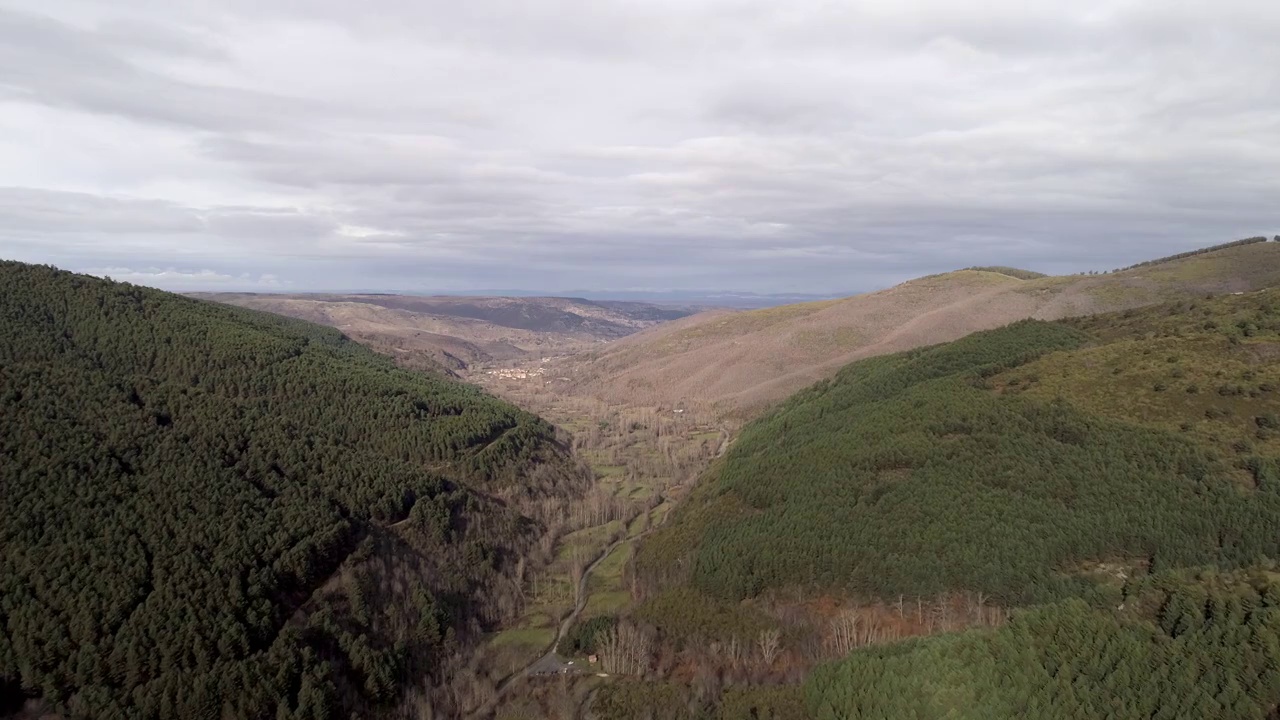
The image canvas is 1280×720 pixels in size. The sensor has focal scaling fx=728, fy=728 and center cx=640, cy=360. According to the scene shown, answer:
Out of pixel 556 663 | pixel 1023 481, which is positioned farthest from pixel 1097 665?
pixel 556 663

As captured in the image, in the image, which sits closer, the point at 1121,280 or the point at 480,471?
the point at 480,471

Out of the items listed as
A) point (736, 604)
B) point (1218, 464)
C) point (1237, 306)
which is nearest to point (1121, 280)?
point (1237, 306)

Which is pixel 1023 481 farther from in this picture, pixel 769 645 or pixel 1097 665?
pixel 1097 665

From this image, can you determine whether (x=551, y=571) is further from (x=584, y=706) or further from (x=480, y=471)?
(x=584, y=706)

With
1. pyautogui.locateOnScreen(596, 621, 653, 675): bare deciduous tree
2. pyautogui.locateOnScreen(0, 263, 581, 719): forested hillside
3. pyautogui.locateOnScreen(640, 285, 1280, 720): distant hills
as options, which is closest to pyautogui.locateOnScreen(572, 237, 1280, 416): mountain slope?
pyautogui.locateOnScreen(640, 285, 1280, 720): distant hills

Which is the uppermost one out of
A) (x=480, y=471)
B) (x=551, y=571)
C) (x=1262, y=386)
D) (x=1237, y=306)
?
(x=1237, y=306)

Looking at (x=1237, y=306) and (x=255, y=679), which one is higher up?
(x=1237, y=306)

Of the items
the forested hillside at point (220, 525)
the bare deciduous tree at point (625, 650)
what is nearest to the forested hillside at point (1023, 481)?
the bare deciduous tree at point (625, 650)
